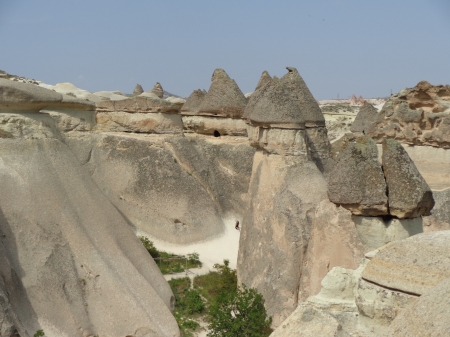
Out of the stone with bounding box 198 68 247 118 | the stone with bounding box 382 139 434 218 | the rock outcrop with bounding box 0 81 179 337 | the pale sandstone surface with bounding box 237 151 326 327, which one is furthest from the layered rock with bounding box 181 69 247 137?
the stone with bounding box 382 139 434 218

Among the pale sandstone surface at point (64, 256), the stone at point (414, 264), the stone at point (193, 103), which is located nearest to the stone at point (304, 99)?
the stone at point (193, 103)

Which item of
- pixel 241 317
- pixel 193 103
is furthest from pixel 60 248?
pixel 193 103

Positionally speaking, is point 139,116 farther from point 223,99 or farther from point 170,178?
point 223,99

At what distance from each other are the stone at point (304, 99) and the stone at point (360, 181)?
3623 millimetres

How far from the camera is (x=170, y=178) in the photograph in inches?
416

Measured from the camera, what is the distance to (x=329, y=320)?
396 centimetres

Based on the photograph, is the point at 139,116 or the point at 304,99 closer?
the point at 304,99

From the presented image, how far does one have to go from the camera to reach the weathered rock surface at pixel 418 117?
291 inches

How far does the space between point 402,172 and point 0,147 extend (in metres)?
4.07

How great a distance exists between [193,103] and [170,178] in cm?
235

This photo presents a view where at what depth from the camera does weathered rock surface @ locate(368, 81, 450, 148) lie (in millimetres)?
7390

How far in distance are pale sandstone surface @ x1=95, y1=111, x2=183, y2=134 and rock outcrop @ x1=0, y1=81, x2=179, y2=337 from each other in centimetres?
423

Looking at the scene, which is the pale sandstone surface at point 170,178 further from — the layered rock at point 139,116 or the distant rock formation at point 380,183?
the distant rock formation at point 380,183

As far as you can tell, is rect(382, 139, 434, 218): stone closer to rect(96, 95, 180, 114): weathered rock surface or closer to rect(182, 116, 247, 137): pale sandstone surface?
rect(182, 116, 247, 137): pale sandstone surface
